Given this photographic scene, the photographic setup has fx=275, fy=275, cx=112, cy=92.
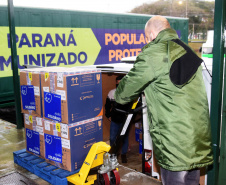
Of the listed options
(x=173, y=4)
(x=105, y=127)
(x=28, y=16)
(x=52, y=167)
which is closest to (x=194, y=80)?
(x=52, y=167)

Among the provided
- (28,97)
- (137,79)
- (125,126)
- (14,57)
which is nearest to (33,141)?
(28,97)

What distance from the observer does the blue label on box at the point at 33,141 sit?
4.45 metres

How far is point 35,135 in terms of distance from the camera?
4.47m

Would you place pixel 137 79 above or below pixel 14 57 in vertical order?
below

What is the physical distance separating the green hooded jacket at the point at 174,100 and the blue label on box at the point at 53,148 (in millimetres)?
1947

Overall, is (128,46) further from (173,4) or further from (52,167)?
(173,4)

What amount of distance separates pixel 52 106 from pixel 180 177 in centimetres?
218

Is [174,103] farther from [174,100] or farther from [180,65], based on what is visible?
[180,65]

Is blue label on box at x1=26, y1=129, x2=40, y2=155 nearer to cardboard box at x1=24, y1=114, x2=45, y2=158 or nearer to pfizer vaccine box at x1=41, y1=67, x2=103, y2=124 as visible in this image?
cardboard box at x1=24, y1=114, x2=45, y2=158

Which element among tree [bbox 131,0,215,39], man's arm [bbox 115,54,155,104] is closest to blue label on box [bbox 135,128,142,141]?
man's arm [bbox 115,54,155,104]

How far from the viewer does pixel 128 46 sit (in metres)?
14.0

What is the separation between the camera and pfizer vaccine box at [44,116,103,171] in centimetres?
389

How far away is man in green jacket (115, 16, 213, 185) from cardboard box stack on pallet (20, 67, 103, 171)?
61.0 inches

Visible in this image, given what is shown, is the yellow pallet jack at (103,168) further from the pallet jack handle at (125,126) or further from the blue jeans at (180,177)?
the blue jeans at (180,177)
